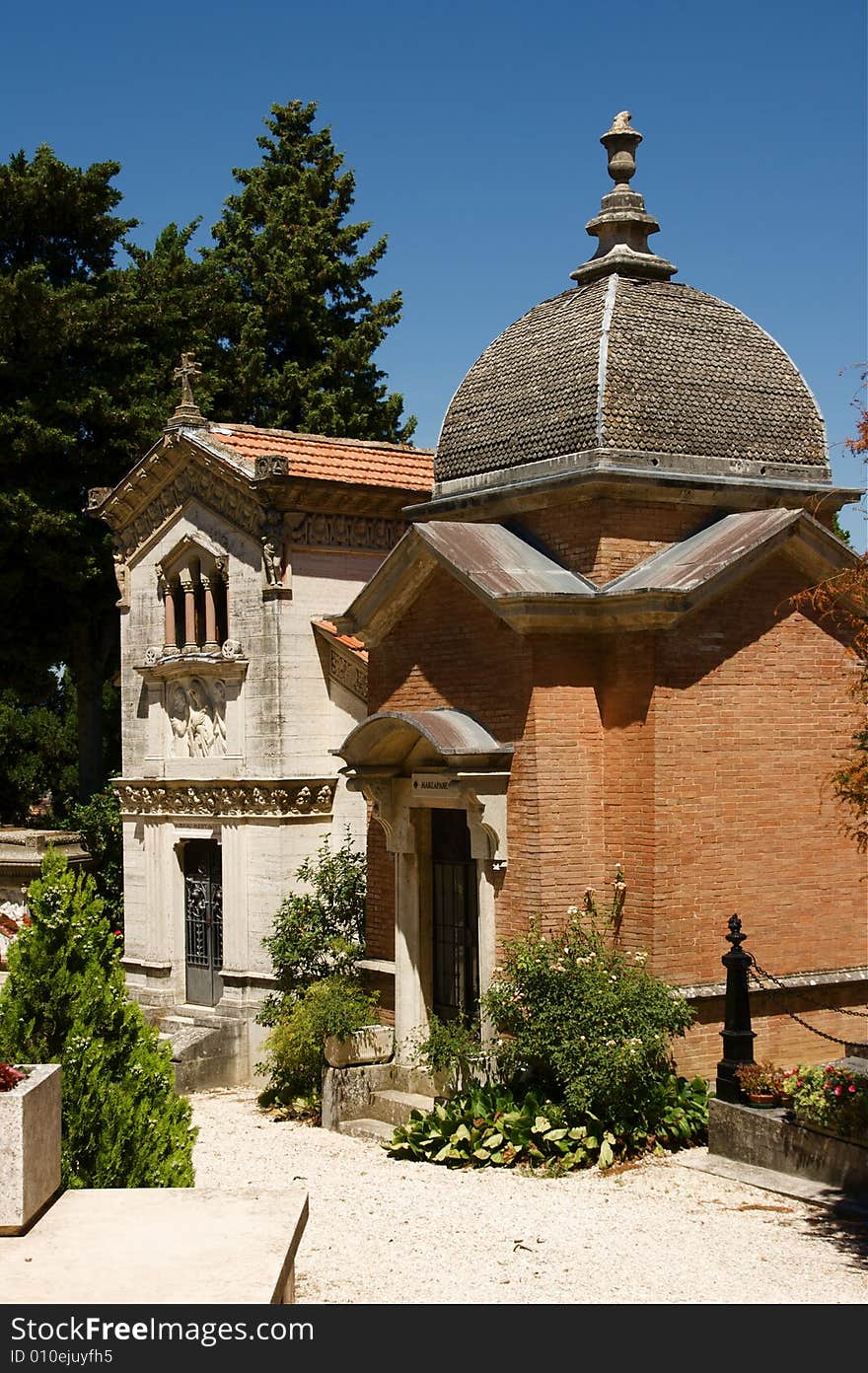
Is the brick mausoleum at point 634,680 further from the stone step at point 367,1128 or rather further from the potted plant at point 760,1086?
the potted plant at point 760,1086

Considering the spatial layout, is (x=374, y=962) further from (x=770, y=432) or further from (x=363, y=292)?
(x=363, y=292)

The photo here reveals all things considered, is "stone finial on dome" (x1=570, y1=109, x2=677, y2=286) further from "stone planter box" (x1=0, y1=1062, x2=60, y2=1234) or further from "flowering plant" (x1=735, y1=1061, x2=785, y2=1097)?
"stone planter box" (x1=0, y1=1062, x2=60, y2=1234)

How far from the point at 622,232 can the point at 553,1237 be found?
10.1 meters

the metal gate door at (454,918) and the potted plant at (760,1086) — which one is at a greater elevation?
the metal gate door at (454,918)

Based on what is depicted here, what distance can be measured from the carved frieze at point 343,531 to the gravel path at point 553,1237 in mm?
7528

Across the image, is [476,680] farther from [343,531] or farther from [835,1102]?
[835,1102]

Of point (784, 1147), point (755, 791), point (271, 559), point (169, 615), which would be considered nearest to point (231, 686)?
point (169, 615)

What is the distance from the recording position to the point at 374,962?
53.8 ft

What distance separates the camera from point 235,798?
1894 cm

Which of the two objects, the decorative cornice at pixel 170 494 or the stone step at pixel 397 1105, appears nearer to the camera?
the stone step at pixel 397 1105

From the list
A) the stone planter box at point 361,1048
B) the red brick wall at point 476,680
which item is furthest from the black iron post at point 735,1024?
the stone planter box at point 361,1048

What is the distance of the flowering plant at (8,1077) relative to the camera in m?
8.38

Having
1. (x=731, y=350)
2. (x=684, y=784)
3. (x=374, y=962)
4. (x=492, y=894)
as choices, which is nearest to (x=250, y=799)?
(x=374, y=962)

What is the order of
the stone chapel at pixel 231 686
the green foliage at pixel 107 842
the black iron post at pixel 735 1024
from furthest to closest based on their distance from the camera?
the green foliage at pixel 107 842 < the stone chapel at pixel 231 686 < the black iron post at pixel 735 1024
